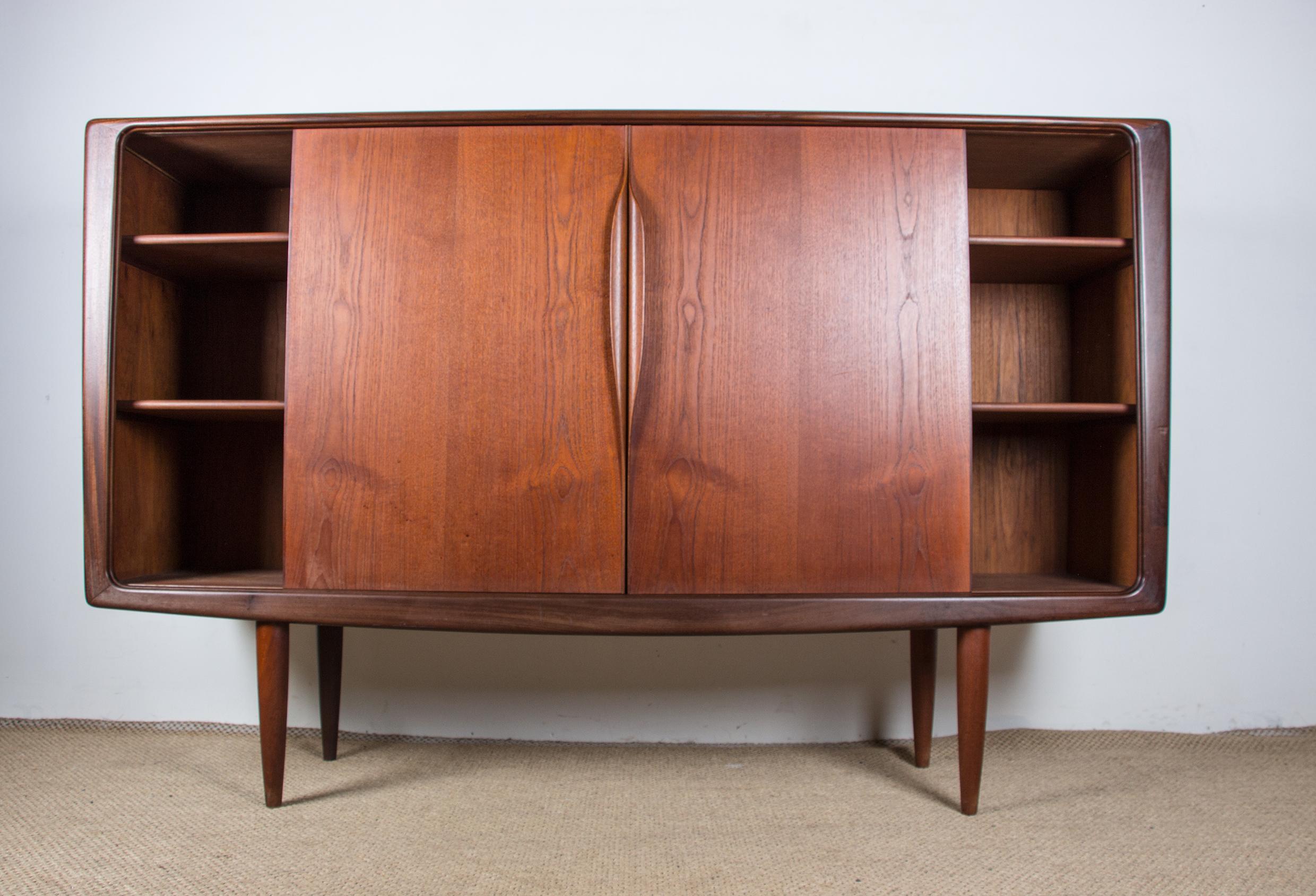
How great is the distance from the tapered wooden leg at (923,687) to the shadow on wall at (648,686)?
16 cm

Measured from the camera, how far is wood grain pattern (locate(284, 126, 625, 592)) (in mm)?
1097

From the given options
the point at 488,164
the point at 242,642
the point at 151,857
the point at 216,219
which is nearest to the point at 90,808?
the point at 151,857

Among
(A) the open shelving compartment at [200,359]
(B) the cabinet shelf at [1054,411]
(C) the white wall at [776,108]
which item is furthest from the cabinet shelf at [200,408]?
(B) the cabinet shelf at [1054,411]

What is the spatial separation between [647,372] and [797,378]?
0.21 metres

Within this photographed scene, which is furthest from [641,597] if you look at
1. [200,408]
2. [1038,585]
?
[200,408]

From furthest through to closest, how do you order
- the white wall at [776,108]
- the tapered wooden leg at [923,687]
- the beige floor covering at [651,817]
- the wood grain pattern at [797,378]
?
the white wall at [776,108]
the tapered wooden leg at [923,687]
the wood grain pattern at [797,378]
the beige floor covering at [651,817]

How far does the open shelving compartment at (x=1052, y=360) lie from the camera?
117 centimetres

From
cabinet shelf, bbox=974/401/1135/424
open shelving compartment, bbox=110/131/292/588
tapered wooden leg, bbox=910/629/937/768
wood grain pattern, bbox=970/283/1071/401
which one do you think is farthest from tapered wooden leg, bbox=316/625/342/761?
wood grain pattern, bbox=970/283/1071/401

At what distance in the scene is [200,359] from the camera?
4.68 ft

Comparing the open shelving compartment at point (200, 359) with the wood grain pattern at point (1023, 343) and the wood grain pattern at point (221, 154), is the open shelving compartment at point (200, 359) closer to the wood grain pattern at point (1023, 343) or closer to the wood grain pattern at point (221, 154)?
the wood grain pattern at point (221, 154)

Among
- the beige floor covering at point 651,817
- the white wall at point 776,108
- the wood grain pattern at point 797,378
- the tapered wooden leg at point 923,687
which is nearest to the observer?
the beige floor covering at point 651,817

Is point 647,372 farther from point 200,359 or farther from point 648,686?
point 200,359

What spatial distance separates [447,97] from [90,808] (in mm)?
1382

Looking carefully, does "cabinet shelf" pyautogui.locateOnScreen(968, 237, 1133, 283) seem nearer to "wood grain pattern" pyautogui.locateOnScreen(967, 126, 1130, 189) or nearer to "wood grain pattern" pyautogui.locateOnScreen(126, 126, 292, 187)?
"wood grain pattern" pyautogui.locateOnScreen(967, 126, 1130, 189)
